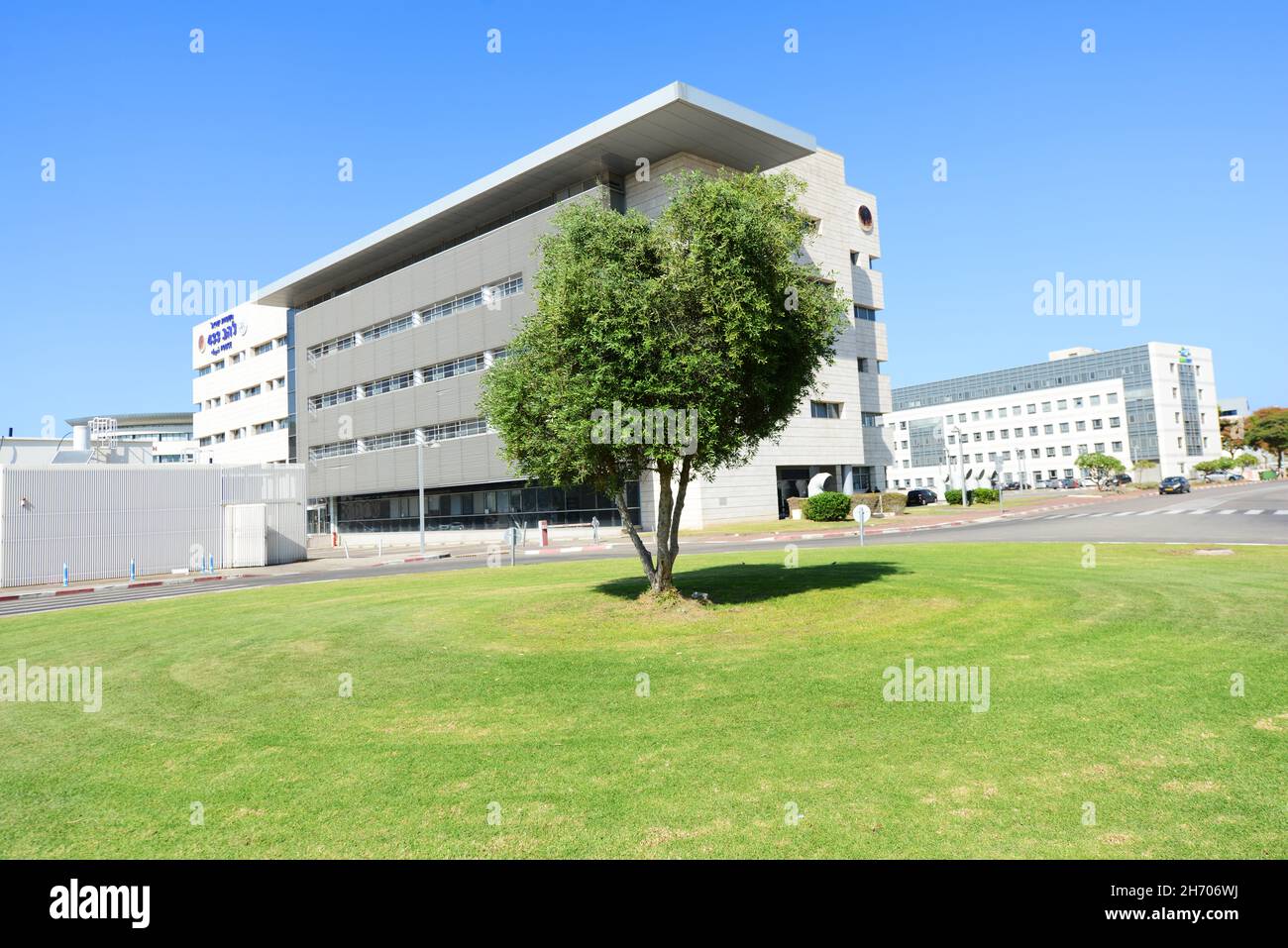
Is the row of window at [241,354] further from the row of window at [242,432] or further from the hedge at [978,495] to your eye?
the hedge at [978,495]

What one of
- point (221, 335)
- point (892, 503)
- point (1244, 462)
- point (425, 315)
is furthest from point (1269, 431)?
point (221, 335)

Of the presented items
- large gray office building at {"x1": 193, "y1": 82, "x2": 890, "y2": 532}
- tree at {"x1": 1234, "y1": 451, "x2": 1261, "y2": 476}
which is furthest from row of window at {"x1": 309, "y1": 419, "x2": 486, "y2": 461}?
tree at {"x1": 1234, "y1": 451, "x2": 1261, "y2": 476}

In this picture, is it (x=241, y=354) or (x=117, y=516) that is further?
(x=241, y=354)

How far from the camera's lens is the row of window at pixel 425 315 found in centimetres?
5122

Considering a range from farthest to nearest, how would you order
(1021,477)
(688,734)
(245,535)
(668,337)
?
(1021,477) → (245,535) → (668,337) → (688,734)

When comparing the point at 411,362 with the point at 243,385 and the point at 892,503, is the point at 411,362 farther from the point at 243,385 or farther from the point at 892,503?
the point at 892,503

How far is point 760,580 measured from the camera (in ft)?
58.6

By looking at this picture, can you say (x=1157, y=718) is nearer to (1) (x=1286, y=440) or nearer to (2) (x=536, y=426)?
(2) (x=536, y=426)

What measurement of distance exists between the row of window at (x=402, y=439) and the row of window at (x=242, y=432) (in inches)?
370

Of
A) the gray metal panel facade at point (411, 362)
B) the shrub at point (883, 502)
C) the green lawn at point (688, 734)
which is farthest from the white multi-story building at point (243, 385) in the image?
the green lawn at point (688, 734)

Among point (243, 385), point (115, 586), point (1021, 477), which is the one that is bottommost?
point (115, 586)

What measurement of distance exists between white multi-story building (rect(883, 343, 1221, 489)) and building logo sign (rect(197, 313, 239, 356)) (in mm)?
81946

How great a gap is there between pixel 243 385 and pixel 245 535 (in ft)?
157
